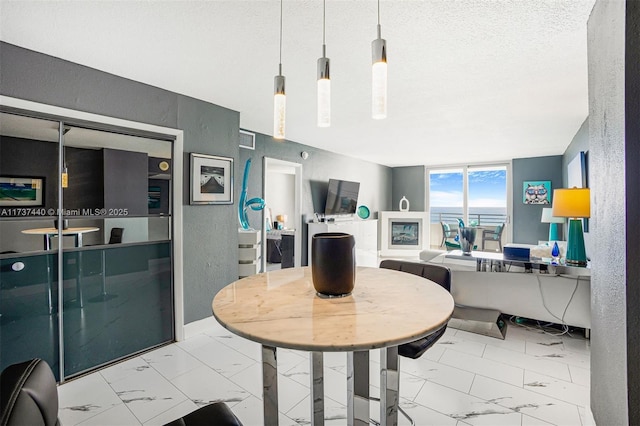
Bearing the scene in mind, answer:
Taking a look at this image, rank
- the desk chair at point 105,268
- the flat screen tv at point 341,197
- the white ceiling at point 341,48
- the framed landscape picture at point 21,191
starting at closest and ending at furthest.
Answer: the white ceiling at point 341,48, the framed landscape picture at point 21,191, the desk chair at point 105,268, the flat screen tv at point 341,197

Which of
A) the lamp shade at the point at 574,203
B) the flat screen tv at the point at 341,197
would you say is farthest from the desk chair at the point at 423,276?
the flat screen tv at the point at 341,197

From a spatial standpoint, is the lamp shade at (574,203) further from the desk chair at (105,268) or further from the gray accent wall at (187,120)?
the desk chair at (105,268)

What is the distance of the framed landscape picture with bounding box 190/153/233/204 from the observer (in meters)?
3.13

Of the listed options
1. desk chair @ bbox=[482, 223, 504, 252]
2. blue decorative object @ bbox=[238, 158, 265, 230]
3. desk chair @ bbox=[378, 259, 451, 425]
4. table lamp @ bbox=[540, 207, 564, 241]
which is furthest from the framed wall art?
desk chair @ bbox=[378, 259, 451, 425]

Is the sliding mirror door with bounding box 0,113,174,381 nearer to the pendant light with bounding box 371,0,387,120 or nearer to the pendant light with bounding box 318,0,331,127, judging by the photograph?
the pendant light with bounding box 318,0,331,127

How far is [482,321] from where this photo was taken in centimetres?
309

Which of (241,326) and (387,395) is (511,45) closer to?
(387,395)

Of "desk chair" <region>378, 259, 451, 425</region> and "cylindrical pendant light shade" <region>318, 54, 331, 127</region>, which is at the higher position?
"cylindrical pendant light shade" <region>318, 54, 331, 127</region>

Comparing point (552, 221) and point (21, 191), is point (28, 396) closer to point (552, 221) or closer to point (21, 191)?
point (21, 191)

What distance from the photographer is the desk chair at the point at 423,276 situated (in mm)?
1543

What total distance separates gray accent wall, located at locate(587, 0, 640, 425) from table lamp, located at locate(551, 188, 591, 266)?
152 cm

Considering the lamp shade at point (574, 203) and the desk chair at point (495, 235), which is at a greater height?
the lamp shade at point (574, 203)

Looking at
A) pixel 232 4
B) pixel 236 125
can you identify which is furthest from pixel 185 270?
pixel 232 4

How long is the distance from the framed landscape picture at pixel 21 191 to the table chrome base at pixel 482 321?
11.3 feet
